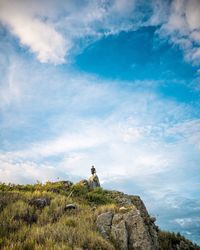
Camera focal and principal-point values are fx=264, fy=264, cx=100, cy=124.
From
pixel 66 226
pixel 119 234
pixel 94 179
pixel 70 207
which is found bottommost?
pixel 119 234

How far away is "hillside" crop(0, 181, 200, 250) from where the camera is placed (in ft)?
33.6

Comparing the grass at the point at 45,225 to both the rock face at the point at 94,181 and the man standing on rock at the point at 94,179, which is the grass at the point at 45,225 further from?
the man standing on rock at the point at 94,179

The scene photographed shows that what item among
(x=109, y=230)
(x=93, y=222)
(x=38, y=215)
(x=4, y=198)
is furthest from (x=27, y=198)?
(x=109, y=230)

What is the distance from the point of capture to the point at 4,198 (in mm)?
15000

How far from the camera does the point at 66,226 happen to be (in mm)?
11820

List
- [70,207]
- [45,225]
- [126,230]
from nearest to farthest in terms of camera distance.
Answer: [45,225] → [126,230] → [70,207]

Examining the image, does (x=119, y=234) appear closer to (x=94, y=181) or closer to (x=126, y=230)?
(x=126, y=230)

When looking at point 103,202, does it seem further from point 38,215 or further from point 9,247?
point 9,247

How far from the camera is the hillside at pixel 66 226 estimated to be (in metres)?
10.2

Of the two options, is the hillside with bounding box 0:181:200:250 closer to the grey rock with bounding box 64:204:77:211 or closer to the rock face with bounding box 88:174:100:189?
the grey rock with bounding box 64:204:77:211

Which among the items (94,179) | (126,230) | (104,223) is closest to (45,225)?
(104,223)

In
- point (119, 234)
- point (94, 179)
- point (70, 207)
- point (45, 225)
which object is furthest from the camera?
point (94, 179)

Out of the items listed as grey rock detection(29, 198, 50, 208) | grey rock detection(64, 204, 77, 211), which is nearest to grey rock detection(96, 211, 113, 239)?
grey rock detection(64, 204, 77, 211)

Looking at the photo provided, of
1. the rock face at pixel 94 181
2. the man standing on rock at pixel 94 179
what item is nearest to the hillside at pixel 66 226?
the rock face at pixel 94 181
